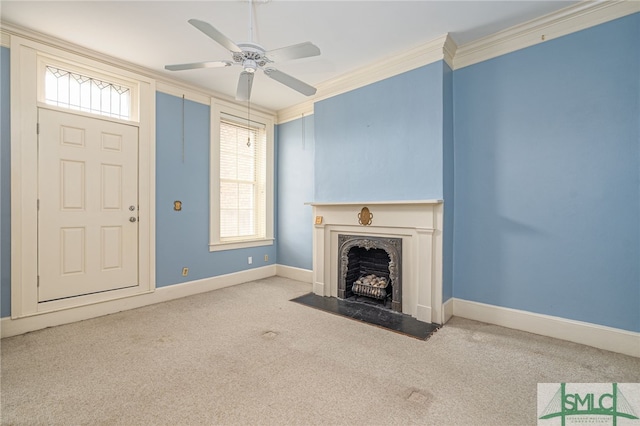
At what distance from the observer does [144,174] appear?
143 inches

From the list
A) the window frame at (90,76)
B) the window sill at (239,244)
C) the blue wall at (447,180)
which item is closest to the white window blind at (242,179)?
the window sill at (239,244)

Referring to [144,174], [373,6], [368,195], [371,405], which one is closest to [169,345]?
[371,405]

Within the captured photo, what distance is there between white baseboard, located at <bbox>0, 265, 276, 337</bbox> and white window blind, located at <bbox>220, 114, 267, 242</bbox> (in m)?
0.62

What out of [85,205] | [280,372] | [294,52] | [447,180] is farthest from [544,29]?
[85,205]

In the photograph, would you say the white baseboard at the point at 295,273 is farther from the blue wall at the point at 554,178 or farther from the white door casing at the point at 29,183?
the white door casing at the point at 29,183

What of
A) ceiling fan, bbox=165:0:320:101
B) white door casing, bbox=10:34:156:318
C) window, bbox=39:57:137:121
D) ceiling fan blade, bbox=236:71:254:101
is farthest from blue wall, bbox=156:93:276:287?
ceiling fan, bbox=165:0:320:101

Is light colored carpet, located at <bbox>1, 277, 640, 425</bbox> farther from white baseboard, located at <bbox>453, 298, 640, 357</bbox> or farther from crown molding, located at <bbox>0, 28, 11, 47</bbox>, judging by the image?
crown molding, located at <bbox>0, 28, 11, 47</bbox>

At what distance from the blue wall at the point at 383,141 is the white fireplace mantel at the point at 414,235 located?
13 cm

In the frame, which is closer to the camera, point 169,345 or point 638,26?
point 638,26

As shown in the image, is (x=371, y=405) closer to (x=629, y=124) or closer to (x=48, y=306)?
(x=629, y=124)

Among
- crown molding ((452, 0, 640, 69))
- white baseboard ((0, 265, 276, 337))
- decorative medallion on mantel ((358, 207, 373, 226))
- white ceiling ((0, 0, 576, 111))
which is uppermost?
white ceiling ((0, 0, 576, 111))

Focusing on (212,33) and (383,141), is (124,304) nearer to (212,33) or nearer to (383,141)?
(212,33)

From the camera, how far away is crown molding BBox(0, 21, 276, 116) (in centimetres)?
276

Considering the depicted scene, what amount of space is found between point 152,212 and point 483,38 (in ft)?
13.9
